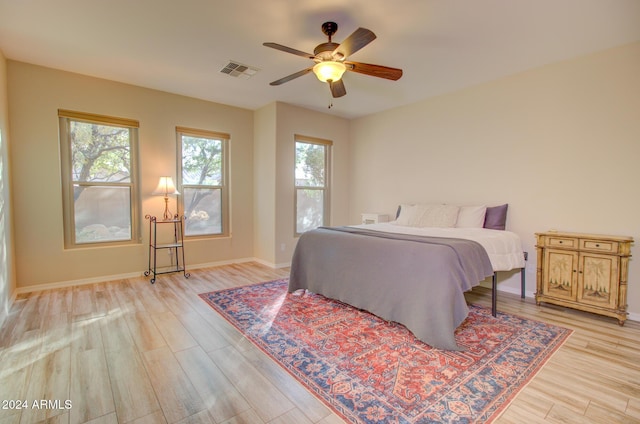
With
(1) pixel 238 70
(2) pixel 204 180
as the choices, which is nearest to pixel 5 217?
(2) pixel 204 180

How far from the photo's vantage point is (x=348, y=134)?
593cm

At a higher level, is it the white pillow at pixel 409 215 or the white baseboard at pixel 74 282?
the white pillow at pixel 409 215

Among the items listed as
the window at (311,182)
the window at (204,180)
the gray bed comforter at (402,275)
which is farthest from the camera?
the window at (311,182)

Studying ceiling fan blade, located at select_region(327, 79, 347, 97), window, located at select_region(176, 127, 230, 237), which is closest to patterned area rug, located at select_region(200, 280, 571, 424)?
window, located at select_region(176, 127, 230, 237)

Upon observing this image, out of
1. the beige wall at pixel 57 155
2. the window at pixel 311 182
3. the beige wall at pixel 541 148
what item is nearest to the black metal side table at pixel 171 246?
the beige wall at pixel 57 155

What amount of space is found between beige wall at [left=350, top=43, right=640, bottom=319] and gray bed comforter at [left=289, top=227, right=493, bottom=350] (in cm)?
131

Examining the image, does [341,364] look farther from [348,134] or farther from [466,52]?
[348,134]

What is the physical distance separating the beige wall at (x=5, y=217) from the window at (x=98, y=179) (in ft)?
1.76

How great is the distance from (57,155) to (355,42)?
377cm

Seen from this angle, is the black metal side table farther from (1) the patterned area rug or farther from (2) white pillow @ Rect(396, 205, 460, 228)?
(2) white pillow @ Rect(396, 205, 460, 228)

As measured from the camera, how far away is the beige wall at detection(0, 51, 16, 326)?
2939 millimetres

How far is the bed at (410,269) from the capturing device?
236 centimetres

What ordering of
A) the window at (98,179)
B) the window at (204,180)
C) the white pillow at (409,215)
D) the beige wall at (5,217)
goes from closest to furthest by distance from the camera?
the beige wall at (5,217) < the window at (98,179) < the white pillow at (409,215) < the window at (204,180)

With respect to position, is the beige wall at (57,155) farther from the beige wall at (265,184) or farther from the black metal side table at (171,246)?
the beige wall at (265,184)
